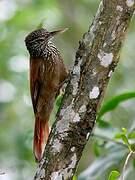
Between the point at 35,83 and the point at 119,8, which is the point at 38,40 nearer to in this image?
the point at 35,83

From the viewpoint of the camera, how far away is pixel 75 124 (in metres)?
2.60

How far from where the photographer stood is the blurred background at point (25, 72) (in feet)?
16.8

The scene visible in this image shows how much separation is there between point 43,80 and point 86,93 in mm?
1160

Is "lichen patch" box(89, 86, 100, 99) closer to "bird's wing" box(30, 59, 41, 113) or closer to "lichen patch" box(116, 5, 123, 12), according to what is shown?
"lichen patch" box(116, 5, 123, 12)

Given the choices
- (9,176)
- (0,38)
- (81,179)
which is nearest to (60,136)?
(81,179)

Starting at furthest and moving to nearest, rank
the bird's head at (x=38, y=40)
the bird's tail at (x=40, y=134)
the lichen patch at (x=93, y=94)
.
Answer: the bird's head at (x=38, y=40)
the bird's tail at (x=40, y=134)
the lichen patch at (x=93, y=94)

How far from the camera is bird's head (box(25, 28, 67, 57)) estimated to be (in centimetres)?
378

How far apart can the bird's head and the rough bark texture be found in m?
1.16

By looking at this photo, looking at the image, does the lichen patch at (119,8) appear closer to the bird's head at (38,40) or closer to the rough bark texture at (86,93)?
the rough bark texture at (86,93)

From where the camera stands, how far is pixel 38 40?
150 inches

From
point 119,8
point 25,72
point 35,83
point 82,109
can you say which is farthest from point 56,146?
point 25,72

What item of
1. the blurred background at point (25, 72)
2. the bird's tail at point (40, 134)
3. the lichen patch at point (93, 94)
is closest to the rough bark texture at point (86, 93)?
the lichen patch at point (93, 94)

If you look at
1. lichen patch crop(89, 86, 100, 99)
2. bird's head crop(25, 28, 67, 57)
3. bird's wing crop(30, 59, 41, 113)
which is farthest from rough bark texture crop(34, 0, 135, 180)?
bird's head crop(25, 28, 67, 57)

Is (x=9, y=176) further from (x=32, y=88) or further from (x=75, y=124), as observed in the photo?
(x=75, y=124)
